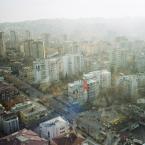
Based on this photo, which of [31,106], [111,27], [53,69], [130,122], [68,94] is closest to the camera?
[130,122]

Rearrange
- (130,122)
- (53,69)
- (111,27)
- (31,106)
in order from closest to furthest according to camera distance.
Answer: (130,122)
(31,106)
(53,69)
(111,27)

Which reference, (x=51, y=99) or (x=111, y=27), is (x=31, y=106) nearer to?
(x=51, y=99)

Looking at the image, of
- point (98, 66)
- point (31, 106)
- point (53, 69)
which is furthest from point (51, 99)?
point (98, 66)

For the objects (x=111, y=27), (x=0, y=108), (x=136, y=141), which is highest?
(x=111, y=27)

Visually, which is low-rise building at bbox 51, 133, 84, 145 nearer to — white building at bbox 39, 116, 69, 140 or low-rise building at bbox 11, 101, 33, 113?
white building at bbox 39, 116, 69, 140

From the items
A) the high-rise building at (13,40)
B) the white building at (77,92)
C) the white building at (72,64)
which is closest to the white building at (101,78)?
the white building at (77,92)

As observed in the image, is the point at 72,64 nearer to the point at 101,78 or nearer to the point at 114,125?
the point at 101,78

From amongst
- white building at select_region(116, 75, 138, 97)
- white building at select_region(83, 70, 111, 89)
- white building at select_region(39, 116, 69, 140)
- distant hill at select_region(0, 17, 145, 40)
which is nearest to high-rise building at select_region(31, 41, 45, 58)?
distant hill at select_region(0, 17, 145, 40)

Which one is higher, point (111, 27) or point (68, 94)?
point (111, 27)
